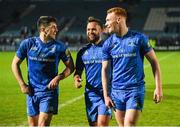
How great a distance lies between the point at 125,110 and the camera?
6.69 m

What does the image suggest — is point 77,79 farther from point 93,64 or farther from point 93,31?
point 93,31

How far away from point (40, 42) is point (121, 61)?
1.37 m

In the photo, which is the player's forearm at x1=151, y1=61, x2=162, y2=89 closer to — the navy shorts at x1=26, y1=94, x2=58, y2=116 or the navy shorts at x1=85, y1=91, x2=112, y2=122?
the navy shorts at x1=85, y1=91, x2=112, y2=122

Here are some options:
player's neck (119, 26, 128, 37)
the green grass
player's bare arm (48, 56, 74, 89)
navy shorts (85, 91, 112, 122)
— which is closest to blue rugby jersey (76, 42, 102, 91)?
navy shorts (85, 91, 112, 122)

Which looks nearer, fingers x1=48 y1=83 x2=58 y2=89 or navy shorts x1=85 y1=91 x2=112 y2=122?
fingers x1=48 y1=83 x2=58 y2=89

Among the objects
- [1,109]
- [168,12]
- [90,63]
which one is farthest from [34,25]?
[90,63]

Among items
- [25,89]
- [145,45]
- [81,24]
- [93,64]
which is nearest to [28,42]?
[25,89]

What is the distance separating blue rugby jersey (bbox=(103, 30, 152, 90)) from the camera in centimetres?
666

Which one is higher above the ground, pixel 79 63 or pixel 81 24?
pixel 79 63

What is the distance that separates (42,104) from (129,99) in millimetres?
1341

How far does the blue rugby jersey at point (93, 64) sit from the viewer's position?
7.62 metres

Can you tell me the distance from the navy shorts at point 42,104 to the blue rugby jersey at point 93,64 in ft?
2.21

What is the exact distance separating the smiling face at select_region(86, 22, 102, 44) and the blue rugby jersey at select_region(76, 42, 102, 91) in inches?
6.8

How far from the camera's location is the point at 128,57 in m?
6.66
